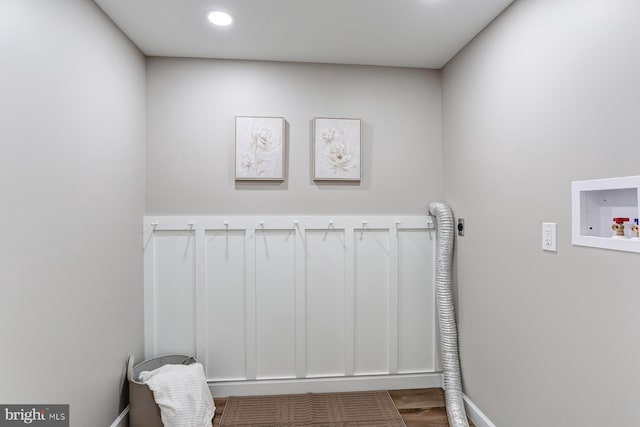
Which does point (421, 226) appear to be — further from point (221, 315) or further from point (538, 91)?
point (221, 315)

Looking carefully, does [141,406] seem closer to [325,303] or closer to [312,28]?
[325,303]

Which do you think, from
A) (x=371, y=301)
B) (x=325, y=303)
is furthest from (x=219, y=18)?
(x=371, y=301)

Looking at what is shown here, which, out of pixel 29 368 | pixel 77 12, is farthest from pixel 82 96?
pixel 29 368

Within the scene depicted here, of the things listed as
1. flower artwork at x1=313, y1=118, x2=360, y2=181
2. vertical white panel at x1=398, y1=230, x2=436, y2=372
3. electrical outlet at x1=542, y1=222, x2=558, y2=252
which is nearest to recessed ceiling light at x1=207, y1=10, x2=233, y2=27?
flower artwork at x1=313, y1=118, x2=360, y2=181

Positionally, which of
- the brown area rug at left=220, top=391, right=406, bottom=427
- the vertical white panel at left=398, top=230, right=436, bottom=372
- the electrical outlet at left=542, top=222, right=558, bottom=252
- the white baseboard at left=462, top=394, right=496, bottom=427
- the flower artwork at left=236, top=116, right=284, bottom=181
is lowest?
the brown area rug at left=220, top=391, right=406, bottom=427

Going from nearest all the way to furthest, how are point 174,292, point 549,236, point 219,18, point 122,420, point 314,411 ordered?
point 549,236 < point 219,18 < point 122,420 < point 314,411 < point 174,292

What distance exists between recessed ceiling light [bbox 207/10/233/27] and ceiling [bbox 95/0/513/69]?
3 cm

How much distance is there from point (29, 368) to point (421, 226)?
2.21 metres

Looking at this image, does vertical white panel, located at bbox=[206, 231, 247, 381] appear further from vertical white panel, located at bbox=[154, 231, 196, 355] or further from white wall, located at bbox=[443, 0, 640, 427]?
white wall, located at bbox=[443, 0, 640, 427]

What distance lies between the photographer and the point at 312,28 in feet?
6.41

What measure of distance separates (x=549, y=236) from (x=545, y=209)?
12cm

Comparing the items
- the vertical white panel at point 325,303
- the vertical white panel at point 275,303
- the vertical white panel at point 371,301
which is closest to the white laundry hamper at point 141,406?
the vertical white panel at point 275,303

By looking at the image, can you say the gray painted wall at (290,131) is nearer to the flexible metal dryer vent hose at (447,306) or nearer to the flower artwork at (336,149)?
the flower artwork at (336,149)

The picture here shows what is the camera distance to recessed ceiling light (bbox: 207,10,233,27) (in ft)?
5.94
